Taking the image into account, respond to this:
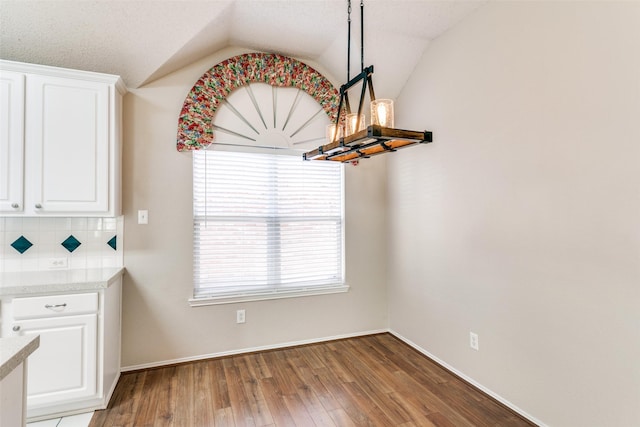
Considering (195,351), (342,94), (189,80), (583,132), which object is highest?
(189,80)

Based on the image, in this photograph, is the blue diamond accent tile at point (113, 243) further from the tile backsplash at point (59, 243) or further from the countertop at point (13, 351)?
the countertop at point (13, 351)

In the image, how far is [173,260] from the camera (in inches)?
115

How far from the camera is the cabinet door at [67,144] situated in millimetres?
2311

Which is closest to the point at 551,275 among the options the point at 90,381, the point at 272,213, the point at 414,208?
the point at 414,208

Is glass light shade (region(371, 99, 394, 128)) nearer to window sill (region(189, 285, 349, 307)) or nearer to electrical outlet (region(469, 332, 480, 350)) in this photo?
electrical outlet (region(469, 332, 480, 350))

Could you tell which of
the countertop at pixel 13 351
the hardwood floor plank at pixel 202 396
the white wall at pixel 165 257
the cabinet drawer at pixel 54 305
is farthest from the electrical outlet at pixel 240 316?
the countertop at pixel 13 351

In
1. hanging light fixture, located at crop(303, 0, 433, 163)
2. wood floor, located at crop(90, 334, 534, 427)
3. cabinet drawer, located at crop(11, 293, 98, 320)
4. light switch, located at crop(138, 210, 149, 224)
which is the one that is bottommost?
wood floor, located at crop(90, 334, 534, 427)

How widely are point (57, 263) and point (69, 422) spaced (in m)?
1.14

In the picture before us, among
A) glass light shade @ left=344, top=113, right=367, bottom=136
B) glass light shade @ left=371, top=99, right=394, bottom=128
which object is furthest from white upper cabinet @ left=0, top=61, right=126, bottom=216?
glass light shade @ left=371, top=99, right=394, bottom=128

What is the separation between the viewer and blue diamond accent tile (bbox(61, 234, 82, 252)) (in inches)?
103

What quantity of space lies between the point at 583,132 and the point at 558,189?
13.2 inches

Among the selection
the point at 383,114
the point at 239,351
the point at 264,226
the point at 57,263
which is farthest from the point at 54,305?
the point at 383,114

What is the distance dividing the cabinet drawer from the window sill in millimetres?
855

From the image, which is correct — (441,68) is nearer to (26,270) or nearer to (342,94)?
(342,94)
